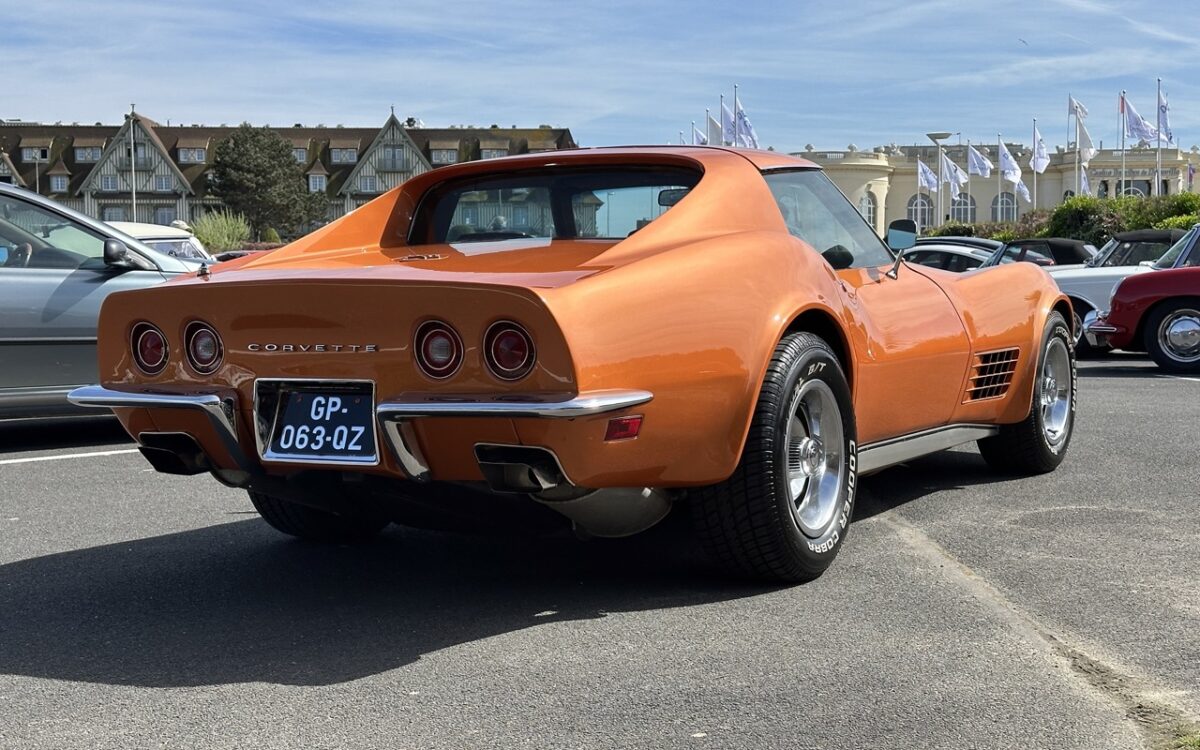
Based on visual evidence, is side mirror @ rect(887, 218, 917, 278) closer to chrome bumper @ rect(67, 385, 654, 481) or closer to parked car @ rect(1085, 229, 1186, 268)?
chrome bumper @ rect(67, 385, 654, 481)

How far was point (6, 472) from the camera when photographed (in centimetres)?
739

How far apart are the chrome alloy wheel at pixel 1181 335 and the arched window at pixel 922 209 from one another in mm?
101615

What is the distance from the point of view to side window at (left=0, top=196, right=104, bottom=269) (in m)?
8.27

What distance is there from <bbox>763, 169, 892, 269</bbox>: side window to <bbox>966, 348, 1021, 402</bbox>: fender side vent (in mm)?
665

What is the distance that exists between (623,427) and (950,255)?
47.5 feet

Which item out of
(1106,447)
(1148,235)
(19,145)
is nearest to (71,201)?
(19,145)

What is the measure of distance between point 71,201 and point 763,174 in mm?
106592

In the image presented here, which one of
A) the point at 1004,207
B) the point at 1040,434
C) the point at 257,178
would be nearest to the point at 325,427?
the point at 1040,434

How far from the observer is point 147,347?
4375mm

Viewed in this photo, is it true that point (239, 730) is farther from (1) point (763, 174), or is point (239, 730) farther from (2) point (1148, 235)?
(2) point (1148, 235)

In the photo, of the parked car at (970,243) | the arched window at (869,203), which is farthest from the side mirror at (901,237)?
the arched window at (869,203)

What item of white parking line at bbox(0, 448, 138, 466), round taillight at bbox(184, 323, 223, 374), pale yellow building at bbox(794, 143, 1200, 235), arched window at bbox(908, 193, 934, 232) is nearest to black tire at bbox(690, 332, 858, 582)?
round taillight at bbox(184, 323, 223, 374)

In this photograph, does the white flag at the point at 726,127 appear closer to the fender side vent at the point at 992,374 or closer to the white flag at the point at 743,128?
the white flag at the point at 743,128

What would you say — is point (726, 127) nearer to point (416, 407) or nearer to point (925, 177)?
point (925, 177)
